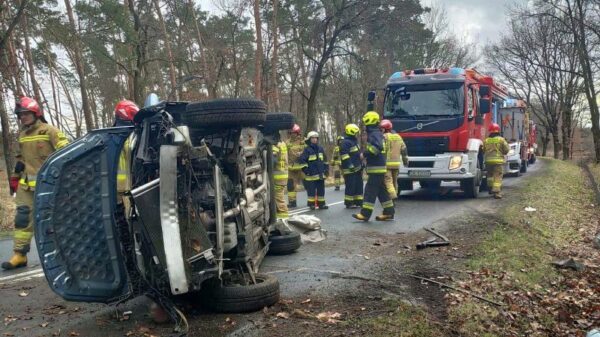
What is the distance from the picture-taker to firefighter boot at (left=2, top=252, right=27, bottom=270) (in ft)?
20.8

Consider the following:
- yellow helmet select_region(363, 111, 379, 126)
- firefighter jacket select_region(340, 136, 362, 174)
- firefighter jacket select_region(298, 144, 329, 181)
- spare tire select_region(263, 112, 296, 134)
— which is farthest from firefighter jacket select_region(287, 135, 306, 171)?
spare tire select_region(263, 112, 296, 134)

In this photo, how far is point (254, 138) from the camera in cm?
554

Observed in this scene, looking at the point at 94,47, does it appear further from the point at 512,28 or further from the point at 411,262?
the point at 512,28

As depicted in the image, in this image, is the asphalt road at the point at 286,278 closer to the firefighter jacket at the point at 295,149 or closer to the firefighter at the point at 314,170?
the firefighter at the point at 314,170

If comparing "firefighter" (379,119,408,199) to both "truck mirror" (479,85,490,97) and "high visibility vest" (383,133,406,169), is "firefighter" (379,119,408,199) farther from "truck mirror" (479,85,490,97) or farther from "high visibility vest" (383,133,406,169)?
"truck mirror" (479,85,490,97)

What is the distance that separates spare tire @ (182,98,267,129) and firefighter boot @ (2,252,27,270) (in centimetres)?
346

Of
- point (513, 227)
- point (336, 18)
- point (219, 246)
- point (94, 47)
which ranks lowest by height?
point (513, 227)

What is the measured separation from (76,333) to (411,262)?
3.74 meters

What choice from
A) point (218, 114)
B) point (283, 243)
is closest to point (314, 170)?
point (283, 243)

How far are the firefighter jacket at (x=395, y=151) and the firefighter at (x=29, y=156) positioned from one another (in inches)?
263

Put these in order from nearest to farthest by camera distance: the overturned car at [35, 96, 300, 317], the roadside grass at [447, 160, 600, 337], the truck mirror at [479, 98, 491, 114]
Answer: the overturned car at [35, 96, 300, 317] → the roadside grass at [447, 160, 600, 337] → the truck mirror at [479, 98, 491, 114]

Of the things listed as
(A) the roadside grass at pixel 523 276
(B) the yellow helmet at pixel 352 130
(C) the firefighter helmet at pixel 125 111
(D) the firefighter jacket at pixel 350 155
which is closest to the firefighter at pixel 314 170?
(D) the firefighter jacket at pixel 350 155

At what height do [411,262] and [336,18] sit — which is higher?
[336,18]

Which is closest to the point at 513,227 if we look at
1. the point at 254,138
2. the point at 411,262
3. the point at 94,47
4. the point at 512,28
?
the point at 411,262
